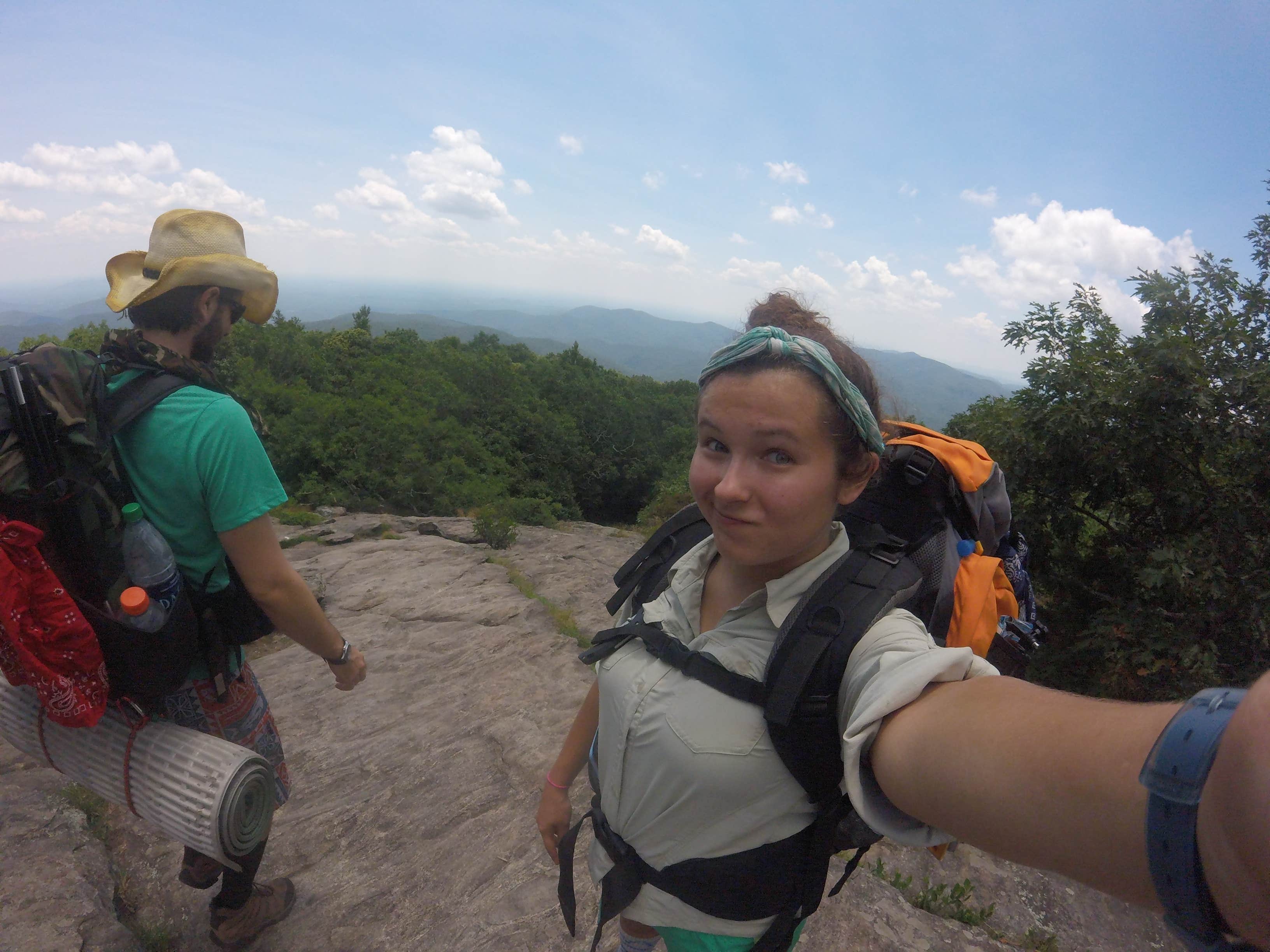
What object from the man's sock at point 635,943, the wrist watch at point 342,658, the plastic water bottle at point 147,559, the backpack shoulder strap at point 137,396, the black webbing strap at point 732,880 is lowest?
the man's sock at point 635,943

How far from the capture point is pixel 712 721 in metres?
1.14

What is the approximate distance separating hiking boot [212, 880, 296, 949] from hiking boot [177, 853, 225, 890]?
0.15 meters

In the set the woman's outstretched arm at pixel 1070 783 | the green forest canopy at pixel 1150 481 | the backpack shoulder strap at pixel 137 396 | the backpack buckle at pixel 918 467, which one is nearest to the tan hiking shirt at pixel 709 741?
the woman's outstretched arm at pixel 1070 783

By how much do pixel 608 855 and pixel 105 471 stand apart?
1647 mm

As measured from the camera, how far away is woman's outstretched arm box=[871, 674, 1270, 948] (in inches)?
18.8

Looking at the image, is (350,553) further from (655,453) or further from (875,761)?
(655,453)

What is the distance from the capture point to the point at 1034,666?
729 centimetres

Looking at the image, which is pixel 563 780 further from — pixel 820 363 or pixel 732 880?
pixel 820 363

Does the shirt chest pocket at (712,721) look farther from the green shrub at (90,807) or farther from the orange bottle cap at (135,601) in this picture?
the green shrub at (90,807)

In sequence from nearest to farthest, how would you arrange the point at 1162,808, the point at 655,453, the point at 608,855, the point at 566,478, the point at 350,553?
1. the point at 1162,808
2. the point at 608,855
3. the point at 350,553
4. the point at 566,478
5. the point at 655,453

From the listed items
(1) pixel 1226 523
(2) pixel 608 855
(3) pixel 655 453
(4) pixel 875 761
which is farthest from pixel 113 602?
(3) pixel 655 453

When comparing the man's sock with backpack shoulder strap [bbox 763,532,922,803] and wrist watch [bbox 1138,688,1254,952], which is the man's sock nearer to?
backpack shoulder strap [bbox 763,532,922,803]

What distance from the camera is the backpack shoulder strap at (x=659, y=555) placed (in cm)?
162

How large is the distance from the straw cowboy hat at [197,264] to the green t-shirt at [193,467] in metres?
0.32
